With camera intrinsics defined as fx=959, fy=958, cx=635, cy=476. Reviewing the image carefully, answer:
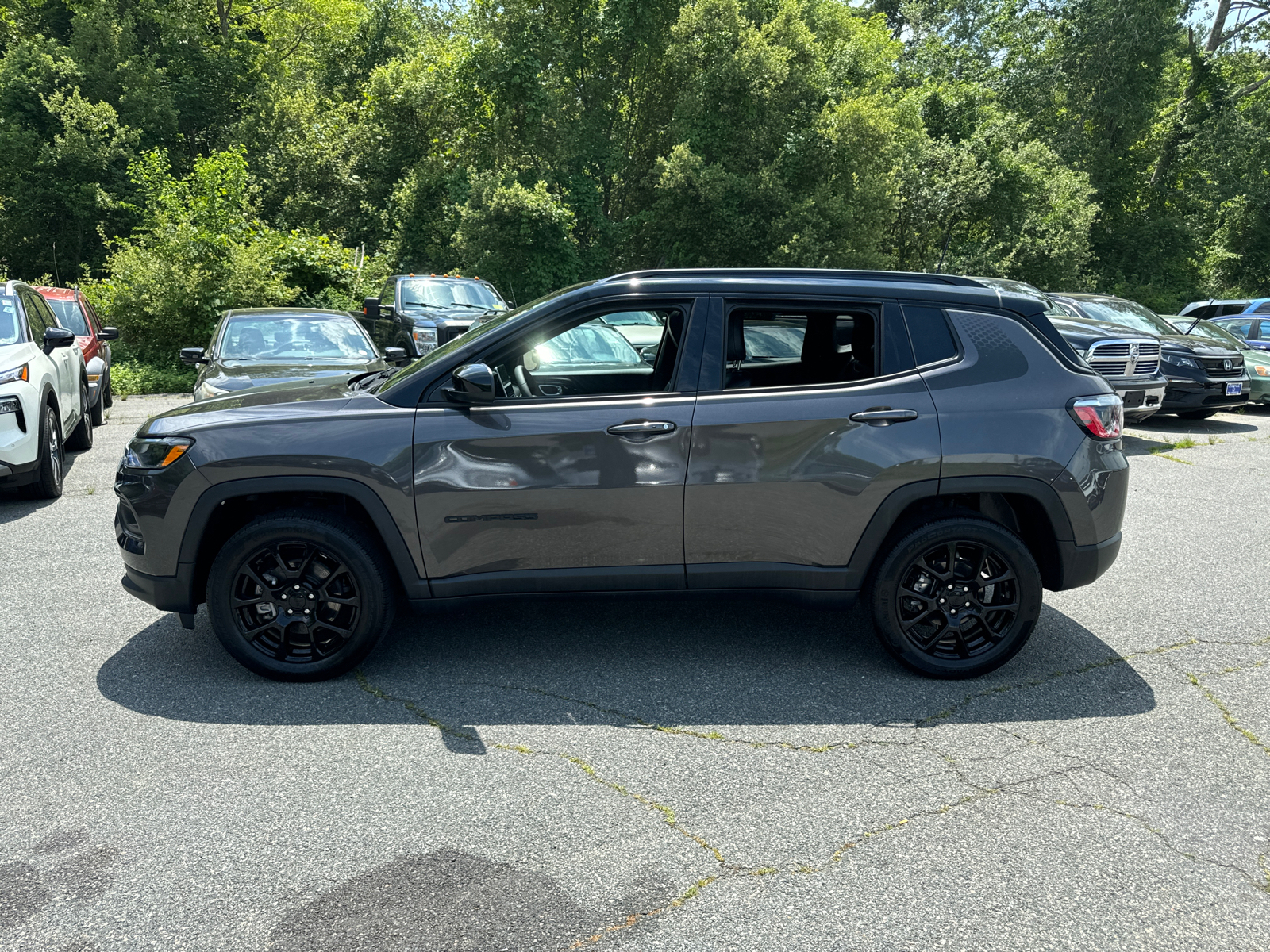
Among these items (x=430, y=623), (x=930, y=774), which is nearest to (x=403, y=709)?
(x=430, y=623)

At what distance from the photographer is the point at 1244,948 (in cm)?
263

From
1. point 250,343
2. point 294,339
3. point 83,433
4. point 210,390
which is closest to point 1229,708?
point 210,390

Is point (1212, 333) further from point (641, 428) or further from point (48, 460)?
point (48, 460)

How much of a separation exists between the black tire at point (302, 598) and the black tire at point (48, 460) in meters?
4.43

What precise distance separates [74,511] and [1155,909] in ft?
24.7

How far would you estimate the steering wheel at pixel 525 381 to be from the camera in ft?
14.5

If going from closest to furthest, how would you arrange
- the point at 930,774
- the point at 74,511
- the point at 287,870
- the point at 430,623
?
the point at 287,870
the point at 930,774
the point at 430,623
the point at 74,511

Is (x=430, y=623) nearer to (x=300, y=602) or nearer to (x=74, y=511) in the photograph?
(x=300, y=602)

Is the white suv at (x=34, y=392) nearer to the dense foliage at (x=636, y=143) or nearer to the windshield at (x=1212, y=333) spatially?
the dense foliage at (x=636, y=143)

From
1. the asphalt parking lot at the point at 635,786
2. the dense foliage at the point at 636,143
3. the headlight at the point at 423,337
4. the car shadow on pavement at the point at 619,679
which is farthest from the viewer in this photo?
the dense foliage at the point at 636,143

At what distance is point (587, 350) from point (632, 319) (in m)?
0.55

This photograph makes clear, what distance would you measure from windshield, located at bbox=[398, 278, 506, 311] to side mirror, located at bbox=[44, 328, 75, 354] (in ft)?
21.7

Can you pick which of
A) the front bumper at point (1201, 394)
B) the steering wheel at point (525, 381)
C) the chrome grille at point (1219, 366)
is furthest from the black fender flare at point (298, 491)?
the chrome grille at point (1219, 366)

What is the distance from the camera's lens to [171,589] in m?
4.21
